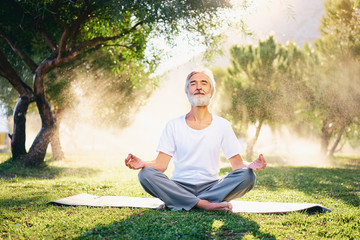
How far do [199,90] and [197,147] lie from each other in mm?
956

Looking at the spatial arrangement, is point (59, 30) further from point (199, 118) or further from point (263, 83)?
point (263, 83)

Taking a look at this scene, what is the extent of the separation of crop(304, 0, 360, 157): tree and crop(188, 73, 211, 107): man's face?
17553 mm

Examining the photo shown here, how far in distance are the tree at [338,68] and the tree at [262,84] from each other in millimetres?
1665

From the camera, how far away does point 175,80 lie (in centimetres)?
19012

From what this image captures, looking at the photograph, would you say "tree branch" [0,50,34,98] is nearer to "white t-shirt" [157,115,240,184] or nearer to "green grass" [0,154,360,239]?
"green grass" [0,154,360,239]

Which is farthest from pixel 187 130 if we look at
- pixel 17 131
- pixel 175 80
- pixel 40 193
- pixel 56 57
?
pixel 175 80

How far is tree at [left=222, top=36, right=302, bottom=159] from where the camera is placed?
840 inches

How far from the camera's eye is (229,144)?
4.79 meters

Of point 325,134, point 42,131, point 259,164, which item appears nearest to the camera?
point 259,164

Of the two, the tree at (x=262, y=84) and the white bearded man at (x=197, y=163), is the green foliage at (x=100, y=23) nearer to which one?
the white bearded man at (x=197, y=163)

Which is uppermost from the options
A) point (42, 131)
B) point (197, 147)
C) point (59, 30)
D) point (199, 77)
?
point (59, 30)

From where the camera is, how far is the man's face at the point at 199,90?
4934 mm

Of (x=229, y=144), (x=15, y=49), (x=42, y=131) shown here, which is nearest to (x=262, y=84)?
(x=42, y=131)

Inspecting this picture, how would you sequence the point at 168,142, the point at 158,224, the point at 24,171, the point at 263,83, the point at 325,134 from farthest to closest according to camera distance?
the point at 325,134
the point at 263,83
the point at 24,171
the point at 168,142
the point at 158,224
